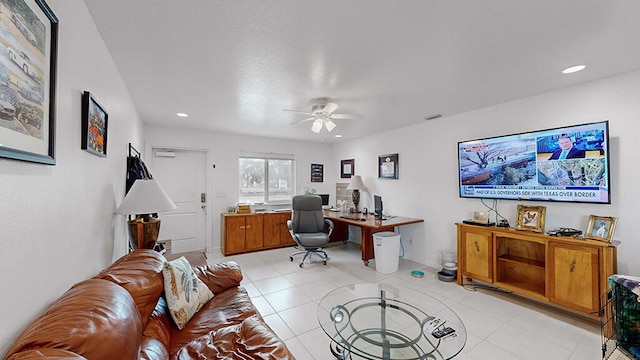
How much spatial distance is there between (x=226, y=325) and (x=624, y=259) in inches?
135

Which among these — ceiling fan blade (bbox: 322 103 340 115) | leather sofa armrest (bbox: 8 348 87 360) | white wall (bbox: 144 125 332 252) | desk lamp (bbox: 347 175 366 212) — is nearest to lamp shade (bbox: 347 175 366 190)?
desk lamp (bbox: 347 175 366 212)

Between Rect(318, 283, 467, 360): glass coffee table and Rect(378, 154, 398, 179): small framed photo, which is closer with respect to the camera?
Rect(318, 283, 467, 360): glass coffee table

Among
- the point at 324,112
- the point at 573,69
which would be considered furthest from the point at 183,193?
the point at 573,69

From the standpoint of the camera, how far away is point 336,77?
2314 millimetres

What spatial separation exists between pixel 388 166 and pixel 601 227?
275cm

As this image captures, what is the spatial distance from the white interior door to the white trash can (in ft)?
10.5

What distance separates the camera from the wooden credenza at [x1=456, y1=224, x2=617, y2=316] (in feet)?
7.16

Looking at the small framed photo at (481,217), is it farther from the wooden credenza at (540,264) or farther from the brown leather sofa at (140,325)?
the brown leather sofa at (140,325)

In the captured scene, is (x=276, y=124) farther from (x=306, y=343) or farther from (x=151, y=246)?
(x=306, y=343)

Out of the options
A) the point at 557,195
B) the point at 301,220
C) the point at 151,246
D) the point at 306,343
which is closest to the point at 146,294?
the point at 151,246

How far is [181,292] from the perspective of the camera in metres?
1.62

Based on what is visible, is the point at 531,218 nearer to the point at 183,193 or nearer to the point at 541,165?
the point at 541,165

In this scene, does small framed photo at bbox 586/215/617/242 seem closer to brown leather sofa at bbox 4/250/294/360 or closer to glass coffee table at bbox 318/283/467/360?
glass coffee table at bbox 318/283/467/360

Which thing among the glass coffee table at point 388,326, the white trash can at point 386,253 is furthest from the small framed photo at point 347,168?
the glass coffee table at point 388,326
